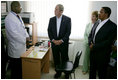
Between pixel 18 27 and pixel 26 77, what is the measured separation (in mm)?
984

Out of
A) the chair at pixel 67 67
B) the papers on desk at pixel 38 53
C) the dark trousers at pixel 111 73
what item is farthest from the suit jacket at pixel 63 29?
the dark trousers at pixel 111 73

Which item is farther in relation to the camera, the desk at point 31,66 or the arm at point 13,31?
the desk at point 31,66

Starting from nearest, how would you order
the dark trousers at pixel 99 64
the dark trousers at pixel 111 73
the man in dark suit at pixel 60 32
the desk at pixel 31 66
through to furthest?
the dark trousers at pixel 99 64 → the desk at pixel 31 66 → the dark trousers at pixel 111 73 → the man in dark suit at pixel 60 32

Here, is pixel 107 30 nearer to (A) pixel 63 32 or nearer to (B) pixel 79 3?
(A) pixel 63 32

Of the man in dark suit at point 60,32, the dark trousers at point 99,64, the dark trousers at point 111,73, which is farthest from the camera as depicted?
the man in dark suit at point 60,32

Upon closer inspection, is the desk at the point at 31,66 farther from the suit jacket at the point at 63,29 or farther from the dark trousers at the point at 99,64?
the dark trousers at the point at 99,64

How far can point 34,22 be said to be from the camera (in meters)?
3.66

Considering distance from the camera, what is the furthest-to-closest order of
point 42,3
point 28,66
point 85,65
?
point 42,3 → point 85,65 → point 28,66

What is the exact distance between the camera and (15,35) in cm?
250

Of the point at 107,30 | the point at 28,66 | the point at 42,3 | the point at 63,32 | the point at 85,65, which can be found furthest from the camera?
the point at 42,3

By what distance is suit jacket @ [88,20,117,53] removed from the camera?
7.53 ft

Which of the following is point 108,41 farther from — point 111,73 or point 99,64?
point 111,73

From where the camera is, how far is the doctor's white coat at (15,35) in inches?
96.6

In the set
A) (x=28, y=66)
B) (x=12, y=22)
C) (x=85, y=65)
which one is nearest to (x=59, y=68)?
(x=28, y=66)
